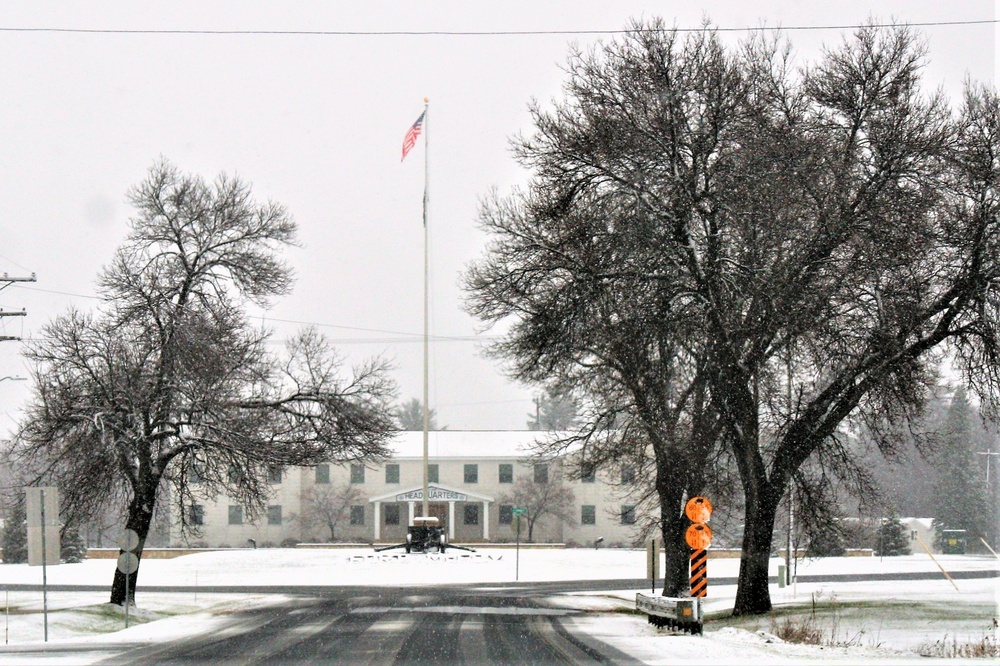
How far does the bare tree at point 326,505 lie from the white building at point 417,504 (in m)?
0.07

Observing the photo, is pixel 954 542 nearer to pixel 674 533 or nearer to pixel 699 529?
pixel 674 533

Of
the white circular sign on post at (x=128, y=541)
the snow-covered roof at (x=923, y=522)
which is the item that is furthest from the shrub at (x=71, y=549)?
the snow-covered roof at (x=923, y=522)

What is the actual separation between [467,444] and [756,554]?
61.1 metres

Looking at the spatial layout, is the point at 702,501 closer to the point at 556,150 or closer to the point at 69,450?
the point at 556,150

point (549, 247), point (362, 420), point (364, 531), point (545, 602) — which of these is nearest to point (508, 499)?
point (364, 531)

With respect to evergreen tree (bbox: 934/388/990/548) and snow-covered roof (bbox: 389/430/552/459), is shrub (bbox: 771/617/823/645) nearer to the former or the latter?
evergreen tree (bbox: 934/388/990/548)

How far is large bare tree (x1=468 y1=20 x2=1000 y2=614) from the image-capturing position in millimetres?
22453

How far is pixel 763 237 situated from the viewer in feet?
76.6

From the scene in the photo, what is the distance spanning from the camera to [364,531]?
8056 centimetres

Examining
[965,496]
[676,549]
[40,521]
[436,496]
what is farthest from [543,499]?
[40,521]

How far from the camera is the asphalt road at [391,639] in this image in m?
17.2

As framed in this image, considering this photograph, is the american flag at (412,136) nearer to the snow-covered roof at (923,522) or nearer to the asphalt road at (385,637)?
the asphalt road at (385,637)

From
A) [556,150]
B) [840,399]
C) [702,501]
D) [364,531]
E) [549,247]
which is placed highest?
[556,150]

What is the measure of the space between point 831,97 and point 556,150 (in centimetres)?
567
